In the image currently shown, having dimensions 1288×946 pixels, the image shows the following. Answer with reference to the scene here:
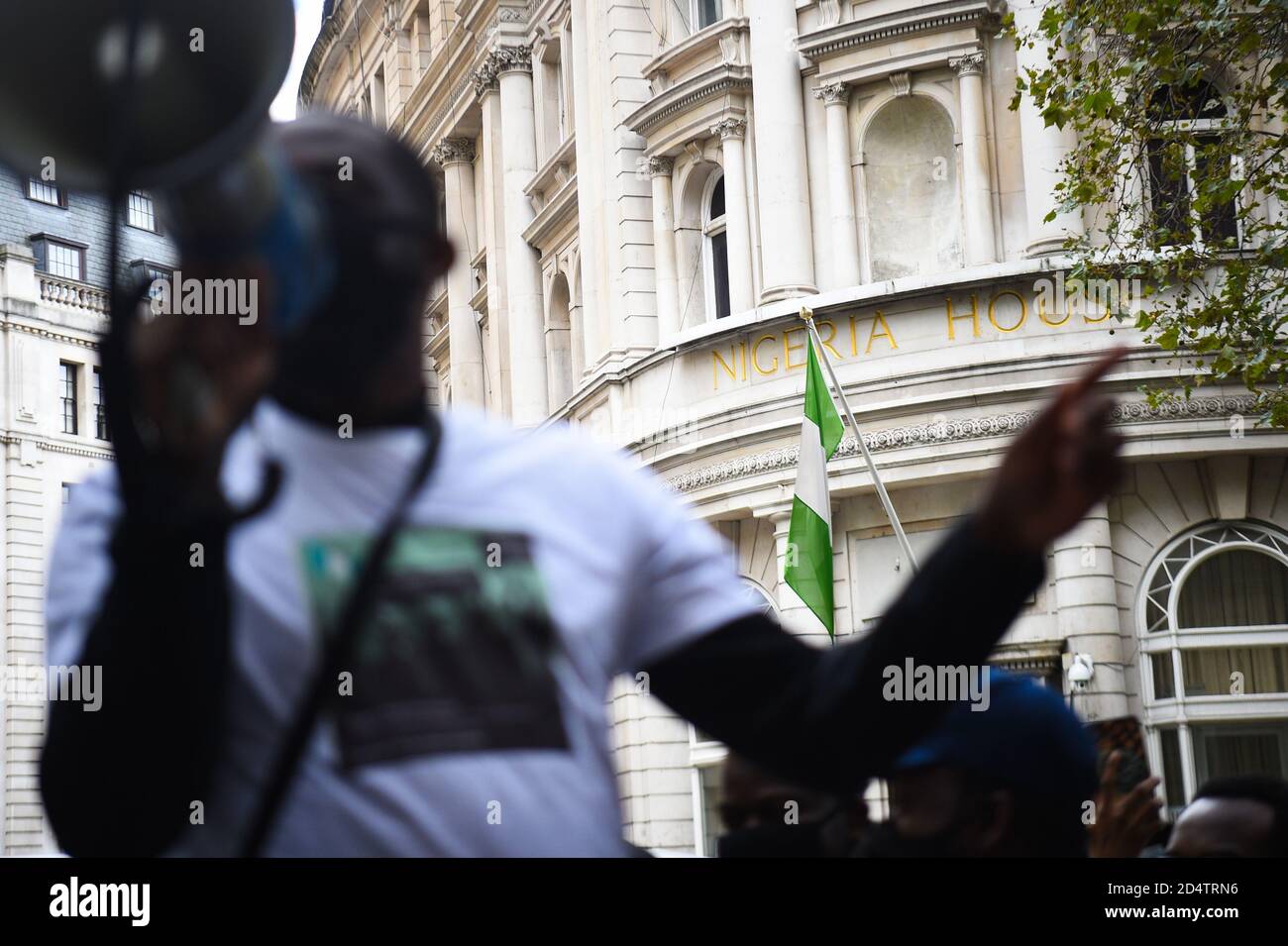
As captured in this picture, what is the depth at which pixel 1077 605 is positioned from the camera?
12.4 meters

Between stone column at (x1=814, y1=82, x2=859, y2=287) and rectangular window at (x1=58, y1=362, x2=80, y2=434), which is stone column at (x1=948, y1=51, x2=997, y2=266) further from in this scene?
rectangular window at (x1=58, y1=362, x2=80, y2=434)

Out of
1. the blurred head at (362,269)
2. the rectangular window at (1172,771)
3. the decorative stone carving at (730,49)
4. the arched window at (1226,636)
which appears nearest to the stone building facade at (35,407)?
the blurred head at (362,269)

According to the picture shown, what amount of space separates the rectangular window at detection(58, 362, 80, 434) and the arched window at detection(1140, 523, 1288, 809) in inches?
315

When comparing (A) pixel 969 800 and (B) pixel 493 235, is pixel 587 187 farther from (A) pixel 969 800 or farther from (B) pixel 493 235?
(A) pixel 969 800

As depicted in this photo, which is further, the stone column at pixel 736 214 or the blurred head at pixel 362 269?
the stone column at pixel 736 214

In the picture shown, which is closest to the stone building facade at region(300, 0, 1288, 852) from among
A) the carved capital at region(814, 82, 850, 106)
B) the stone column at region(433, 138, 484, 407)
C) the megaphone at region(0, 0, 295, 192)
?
the carved capital at region(814, 82, 850, 106)

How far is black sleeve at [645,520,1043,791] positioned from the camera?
6.06ft

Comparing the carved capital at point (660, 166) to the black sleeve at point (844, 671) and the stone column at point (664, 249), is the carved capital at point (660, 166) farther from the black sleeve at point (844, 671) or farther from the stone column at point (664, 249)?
the black sleeve at point (844, 671)

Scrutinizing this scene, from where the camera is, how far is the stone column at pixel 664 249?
15.4m

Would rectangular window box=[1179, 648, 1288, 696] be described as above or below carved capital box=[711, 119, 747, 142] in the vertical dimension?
below

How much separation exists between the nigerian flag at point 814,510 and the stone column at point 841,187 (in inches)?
229
